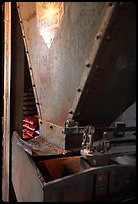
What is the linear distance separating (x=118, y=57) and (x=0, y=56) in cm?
240

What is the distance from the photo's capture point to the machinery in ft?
4.88

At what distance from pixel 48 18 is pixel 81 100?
876 mm

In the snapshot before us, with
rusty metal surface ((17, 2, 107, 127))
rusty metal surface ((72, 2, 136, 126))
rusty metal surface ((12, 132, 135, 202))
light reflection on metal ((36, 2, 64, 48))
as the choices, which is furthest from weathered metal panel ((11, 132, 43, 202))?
light reflection on metal ((36, 2, 64, 48))

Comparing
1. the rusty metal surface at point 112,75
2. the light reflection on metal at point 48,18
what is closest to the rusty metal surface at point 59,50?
the light reflection on metal at point 48,18

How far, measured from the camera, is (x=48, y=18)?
2.07 m

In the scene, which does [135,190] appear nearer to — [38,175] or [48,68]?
[38,175]

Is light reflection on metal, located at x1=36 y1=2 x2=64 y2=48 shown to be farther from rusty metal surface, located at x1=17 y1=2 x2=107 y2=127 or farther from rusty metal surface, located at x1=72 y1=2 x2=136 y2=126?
rusty metal surface, located at x1=72 y1=2 x2=136 y2=126

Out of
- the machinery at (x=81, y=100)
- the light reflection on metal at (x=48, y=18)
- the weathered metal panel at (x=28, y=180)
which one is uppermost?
the light reflection on metal at (x=48, y=18)

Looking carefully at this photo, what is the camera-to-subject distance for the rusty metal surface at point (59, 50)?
163 cm

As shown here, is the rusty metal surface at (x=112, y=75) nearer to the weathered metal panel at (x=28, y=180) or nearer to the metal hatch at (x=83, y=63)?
the metal hatch at (x=83, y=63)

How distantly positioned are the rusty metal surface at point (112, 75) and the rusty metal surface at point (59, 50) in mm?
118

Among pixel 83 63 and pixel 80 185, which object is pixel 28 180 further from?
pixel 83 63

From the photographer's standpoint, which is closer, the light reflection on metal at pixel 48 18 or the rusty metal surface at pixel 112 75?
the rusty metal surface at pixel 112 75

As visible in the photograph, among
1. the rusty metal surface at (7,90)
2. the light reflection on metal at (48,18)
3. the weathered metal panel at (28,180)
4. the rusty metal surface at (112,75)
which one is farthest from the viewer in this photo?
the rusty metal surface at (7,90)
